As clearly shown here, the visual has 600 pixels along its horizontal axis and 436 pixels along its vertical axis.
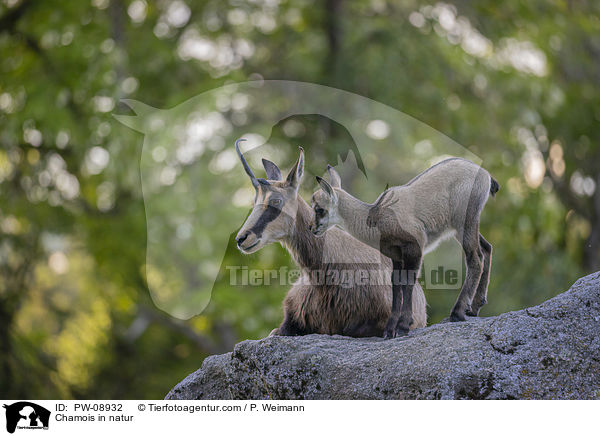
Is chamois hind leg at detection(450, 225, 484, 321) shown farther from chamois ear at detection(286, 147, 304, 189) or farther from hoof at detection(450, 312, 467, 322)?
chamois ear at detection(286, 147, 304, 189)

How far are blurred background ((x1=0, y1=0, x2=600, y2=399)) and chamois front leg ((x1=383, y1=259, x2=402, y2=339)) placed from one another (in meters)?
5.64

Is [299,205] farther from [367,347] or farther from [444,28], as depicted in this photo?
[444,28]

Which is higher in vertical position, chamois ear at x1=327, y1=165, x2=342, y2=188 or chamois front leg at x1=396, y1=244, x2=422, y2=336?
chamois ear at x1=327, y1=165, x2=342, y2=188

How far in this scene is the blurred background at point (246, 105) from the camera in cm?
1088

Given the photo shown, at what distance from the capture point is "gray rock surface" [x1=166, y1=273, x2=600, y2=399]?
3789 mm

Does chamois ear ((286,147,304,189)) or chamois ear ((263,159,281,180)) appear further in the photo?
chamois ear ((263,159,281,180))

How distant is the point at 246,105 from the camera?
1039 centimetres

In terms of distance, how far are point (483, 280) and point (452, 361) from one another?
494 mm
